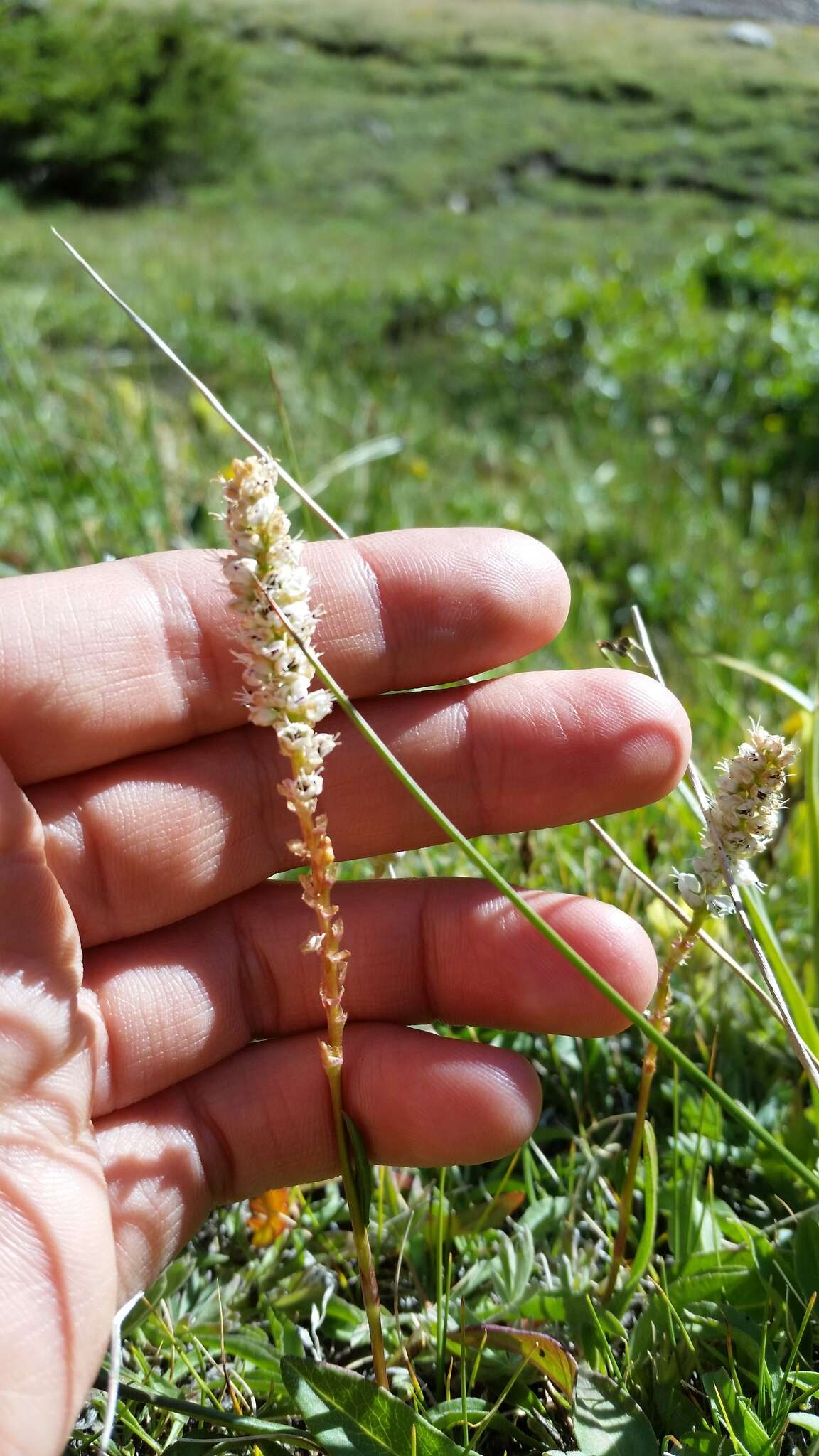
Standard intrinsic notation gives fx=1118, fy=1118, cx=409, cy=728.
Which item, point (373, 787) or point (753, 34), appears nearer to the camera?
point (373, 787)

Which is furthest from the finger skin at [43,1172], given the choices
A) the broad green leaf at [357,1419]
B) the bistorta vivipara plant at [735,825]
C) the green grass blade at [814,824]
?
the green grass blade at [814,824]

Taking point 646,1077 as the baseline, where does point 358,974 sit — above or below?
below

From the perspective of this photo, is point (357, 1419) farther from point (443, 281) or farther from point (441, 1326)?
point (443, 281)

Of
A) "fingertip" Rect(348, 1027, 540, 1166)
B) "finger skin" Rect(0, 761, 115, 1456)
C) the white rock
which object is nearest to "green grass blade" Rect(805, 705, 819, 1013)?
"fingertip" Rect(348, 1027, 540, 1166)

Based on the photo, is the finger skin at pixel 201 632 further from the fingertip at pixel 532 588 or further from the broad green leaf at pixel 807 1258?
the broad green leaf at pixel 807 1258

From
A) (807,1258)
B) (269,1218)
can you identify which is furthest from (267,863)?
(807,1258)

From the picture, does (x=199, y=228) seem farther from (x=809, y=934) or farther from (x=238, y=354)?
(x=809, y=934)
